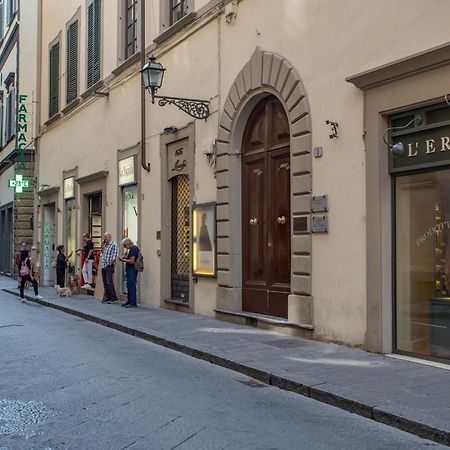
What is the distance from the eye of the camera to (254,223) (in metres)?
11.4

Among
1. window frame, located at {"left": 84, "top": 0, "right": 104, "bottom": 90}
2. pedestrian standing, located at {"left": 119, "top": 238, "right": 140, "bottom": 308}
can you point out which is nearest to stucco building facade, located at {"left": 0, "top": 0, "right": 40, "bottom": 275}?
window frame, located at {"left": 84, "top": 0, "right": 104, "bottom": 90}

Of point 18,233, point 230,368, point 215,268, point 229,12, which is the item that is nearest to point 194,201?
point 215,268

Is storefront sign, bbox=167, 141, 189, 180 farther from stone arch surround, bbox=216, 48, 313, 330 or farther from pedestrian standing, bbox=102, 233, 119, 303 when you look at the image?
pedestrian standing, bbox=102, 233, 119, 303

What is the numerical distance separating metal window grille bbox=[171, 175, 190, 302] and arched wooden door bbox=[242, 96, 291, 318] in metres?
2.35

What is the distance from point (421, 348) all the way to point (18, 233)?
2444 cm

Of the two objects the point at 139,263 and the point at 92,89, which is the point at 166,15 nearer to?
the point at 92,89

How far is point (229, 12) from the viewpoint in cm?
1163

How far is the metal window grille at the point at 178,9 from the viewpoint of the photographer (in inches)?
535

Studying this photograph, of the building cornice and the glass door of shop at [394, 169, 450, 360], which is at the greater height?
the building cornice

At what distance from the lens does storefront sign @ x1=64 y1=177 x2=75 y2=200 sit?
68.4ft

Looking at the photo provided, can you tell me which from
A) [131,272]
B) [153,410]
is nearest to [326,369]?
Answer: [153,410]

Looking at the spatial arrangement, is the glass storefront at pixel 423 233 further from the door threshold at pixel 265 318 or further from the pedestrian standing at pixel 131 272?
the pedestrian standing at pixel 131 272

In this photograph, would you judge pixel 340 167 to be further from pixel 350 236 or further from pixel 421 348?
pixel 421 348

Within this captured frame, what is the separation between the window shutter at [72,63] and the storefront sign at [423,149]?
15181mm
